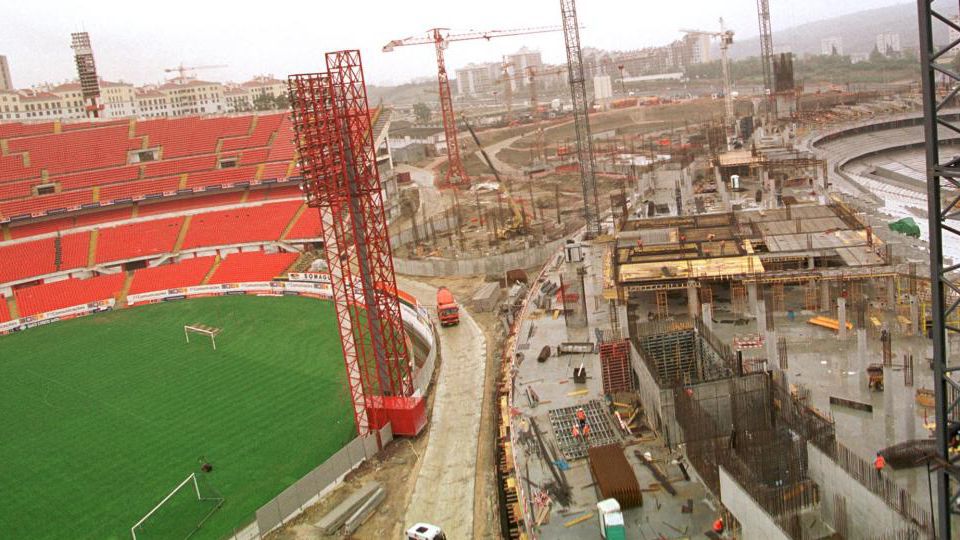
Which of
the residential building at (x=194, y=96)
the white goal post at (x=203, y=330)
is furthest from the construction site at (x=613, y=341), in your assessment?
the residential building at (x=194, y=96)

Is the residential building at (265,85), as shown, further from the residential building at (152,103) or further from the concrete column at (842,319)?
the concrete column at (842,319)

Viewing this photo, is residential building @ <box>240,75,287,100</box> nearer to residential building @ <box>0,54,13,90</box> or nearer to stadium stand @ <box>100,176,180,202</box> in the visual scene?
residential building @ <box>0,54,13,90</box>

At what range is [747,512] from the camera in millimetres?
11328

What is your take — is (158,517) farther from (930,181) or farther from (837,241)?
(837,241)

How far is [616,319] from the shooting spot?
69.8ft

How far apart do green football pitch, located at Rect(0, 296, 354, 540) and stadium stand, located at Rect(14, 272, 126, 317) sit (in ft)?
10.7

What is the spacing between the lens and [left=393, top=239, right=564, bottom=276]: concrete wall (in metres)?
34.8

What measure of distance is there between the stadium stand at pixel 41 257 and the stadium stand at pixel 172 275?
4218 millimetres

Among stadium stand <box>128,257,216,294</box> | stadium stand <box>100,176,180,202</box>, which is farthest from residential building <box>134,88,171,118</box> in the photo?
stadium stand <box>128,257,216,294</box>

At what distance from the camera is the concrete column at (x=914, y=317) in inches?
732

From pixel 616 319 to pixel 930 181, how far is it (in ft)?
43.8

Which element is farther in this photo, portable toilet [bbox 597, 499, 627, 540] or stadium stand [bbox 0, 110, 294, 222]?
stadium stand [bbox 0, 110, 294, 222]

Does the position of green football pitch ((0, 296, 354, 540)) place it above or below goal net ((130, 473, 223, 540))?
above

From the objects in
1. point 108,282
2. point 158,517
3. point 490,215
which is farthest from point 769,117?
point 158,517
